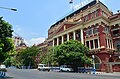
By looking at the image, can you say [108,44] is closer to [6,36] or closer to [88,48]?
[88,48]

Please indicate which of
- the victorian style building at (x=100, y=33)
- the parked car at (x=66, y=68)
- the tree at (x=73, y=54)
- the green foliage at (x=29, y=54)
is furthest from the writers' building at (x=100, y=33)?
the green foliage at (x=29, y=54)

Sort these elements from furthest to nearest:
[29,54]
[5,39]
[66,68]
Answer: [29,54]
[66,68]
[5,39]

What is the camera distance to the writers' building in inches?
1773

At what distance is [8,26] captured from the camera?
21938 millimetres

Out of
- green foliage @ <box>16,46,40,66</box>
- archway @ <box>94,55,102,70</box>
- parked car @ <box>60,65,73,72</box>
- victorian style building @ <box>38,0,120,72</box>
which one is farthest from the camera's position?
green foliage @ <box>16,46,40,66</box>

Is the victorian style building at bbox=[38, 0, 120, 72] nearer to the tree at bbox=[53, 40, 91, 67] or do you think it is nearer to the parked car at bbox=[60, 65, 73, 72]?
the tree at bbox=[53, 40, 91, 67]

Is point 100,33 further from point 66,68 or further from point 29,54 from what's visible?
point 29,54

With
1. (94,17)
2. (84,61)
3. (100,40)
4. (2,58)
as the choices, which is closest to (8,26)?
(2,58)

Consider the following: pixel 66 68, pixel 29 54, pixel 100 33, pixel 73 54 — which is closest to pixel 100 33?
pixel 100 33

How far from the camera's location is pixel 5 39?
71.3 ft

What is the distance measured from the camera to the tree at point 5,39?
2127 cm

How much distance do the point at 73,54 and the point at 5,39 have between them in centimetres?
2384

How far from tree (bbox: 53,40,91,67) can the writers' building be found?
11.3 feet

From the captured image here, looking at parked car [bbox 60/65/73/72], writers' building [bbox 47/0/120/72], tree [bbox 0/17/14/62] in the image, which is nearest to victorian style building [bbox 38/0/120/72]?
writers' building [bbox 47/0/120/72]
